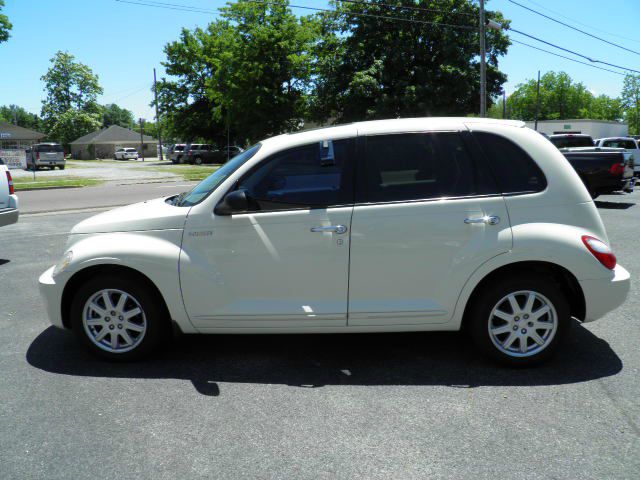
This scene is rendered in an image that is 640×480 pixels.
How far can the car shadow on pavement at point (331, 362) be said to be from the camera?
13.1 feet

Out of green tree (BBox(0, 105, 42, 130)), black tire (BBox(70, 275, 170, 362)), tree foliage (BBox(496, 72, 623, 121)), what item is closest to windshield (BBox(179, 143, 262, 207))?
black tire (BBox(70, 275, 170, 362))

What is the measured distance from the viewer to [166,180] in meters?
28.2

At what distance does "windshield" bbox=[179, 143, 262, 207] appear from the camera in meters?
4.26

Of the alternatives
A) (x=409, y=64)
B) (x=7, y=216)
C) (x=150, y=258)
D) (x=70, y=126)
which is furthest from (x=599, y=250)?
(x=70, y=126)

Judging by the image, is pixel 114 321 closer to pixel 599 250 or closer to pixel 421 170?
pixel 421 170

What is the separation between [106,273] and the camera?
4234 mm

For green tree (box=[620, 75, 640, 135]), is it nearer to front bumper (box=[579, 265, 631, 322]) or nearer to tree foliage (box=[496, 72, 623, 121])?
tree foliage (box=[496, 72, 623, 121])

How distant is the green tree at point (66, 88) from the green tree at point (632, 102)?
103m

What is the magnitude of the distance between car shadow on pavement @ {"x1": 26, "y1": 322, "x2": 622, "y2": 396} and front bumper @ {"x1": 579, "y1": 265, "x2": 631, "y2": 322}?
47cm

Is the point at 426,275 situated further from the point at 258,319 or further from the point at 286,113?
the point at 286,113

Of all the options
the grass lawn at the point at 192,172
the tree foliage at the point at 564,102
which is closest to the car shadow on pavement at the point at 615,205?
the grass lawn at the point at 192,172

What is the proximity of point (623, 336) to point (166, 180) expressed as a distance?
85.0ft

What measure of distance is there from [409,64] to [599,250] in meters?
33.8

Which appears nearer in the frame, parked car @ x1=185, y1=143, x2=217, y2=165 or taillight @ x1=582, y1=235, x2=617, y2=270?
taillight @ x1=582, y1=235, x2=617, y2=270
